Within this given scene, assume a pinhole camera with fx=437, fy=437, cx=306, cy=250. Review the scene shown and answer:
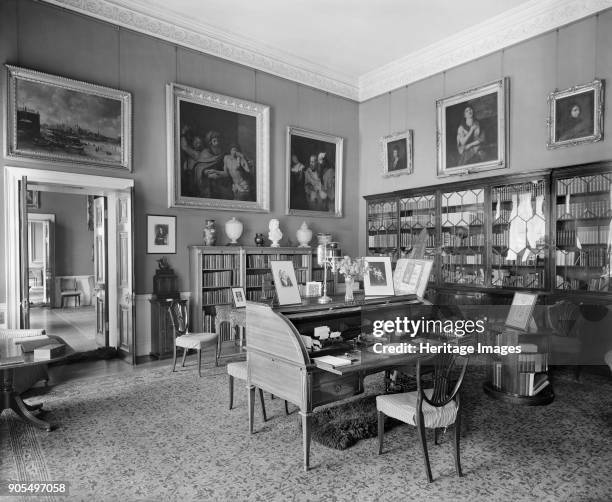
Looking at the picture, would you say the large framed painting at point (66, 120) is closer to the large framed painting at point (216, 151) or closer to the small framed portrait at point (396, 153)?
the large framed painting at point (216, 151)

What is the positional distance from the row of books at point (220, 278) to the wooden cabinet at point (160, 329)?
→ 2.61ft

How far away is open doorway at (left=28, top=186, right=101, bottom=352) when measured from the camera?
41.0 ft

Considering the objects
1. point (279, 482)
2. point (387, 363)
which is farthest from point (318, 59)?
point (279, 482)

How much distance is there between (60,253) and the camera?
12.9m

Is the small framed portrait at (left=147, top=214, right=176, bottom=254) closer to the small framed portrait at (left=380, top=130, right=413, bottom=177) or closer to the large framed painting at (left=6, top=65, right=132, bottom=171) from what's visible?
the large framed painting at (left=6, top=65, right=132, bottom=171)

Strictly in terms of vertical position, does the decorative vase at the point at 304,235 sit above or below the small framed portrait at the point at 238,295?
above

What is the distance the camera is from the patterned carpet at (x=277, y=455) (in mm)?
2971

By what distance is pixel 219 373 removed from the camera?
5.87 metres

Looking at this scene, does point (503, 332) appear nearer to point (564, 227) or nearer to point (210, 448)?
point (564, 227)

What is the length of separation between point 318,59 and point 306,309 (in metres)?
6.41

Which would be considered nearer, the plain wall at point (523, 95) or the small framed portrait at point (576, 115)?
the small framed portrait at point (576, 115)

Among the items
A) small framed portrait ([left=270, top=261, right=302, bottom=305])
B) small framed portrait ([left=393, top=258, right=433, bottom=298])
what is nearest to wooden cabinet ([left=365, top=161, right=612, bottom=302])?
small framed portrait ([left=393, top=258, right=433, bottom=298])

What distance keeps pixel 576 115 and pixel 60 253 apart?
516 inches

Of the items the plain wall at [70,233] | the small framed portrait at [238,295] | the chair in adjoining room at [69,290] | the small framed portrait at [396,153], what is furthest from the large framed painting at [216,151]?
the plain wall at [70,233]
